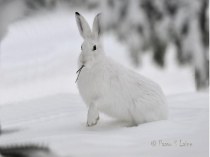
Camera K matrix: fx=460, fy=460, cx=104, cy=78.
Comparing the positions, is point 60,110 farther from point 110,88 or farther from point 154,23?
point 154,23

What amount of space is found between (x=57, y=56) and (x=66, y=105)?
3.8 inches

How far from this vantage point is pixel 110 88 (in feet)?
2.71

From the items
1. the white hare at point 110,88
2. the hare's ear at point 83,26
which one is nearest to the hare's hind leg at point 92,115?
the white hare at point 110,88

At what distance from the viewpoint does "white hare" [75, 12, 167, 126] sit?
0.80m

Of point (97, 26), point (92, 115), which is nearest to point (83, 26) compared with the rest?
point (97, 26)

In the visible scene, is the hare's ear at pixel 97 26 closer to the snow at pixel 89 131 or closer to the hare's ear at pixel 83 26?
the hare's ear at pixel 83 26

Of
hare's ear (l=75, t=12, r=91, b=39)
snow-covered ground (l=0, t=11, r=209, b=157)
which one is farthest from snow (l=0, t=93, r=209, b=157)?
hare's ear (l=75, t=12, r=91, b=39)

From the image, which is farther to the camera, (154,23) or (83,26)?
(154,23)

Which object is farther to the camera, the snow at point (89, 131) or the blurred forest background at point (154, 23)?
the blurred forest background at point (154, 23)

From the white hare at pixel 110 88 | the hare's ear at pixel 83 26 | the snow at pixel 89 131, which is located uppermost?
the hare's ear at pixel 83 26

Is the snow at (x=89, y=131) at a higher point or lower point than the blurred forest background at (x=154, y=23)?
lower

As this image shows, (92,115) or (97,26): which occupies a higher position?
(97,26)

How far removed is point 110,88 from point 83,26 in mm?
121

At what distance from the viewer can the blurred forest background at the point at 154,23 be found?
2.89 feet
